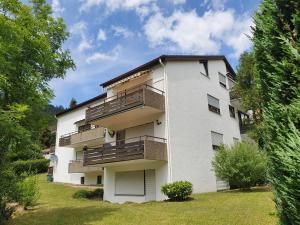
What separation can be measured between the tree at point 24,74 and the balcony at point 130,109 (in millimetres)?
6254

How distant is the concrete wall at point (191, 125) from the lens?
2180cm

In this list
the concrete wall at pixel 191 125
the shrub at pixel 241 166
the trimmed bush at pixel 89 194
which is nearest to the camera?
the shrub at pixel 241 166

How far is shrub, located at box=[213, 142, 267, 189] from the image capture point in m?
20.5

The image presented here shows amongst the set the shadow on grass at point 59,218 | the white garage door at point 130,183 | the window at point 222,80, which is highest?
the window at point 222,80

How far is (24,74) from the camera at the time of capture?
13680 millimetres

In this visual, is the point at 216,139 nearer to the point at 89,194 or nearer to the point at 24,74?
the point at 89,194

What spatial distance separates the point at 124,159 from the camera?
2111 centimetres

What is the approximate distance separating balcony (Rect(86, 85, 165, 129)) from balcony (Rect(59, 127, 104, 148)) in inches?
224

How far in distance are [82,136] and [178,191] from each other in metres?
17.9

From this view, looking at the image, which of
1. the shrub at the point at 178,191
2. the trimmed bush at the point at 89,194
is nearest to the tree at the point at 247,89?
the shrub at the point at 178,191

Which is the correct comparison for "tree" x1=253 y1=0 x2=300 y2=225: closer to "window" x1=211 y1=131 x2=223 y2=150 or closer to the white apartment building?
the white apartment building

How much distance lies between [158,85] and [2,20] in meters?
13.9

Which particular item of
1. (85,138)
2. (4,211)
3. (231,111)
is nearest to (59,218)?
(4,211)

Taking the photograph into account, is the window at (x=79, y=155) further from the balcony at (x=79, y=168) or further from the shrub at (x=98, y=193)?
the shrub at (x=98, y=193)
